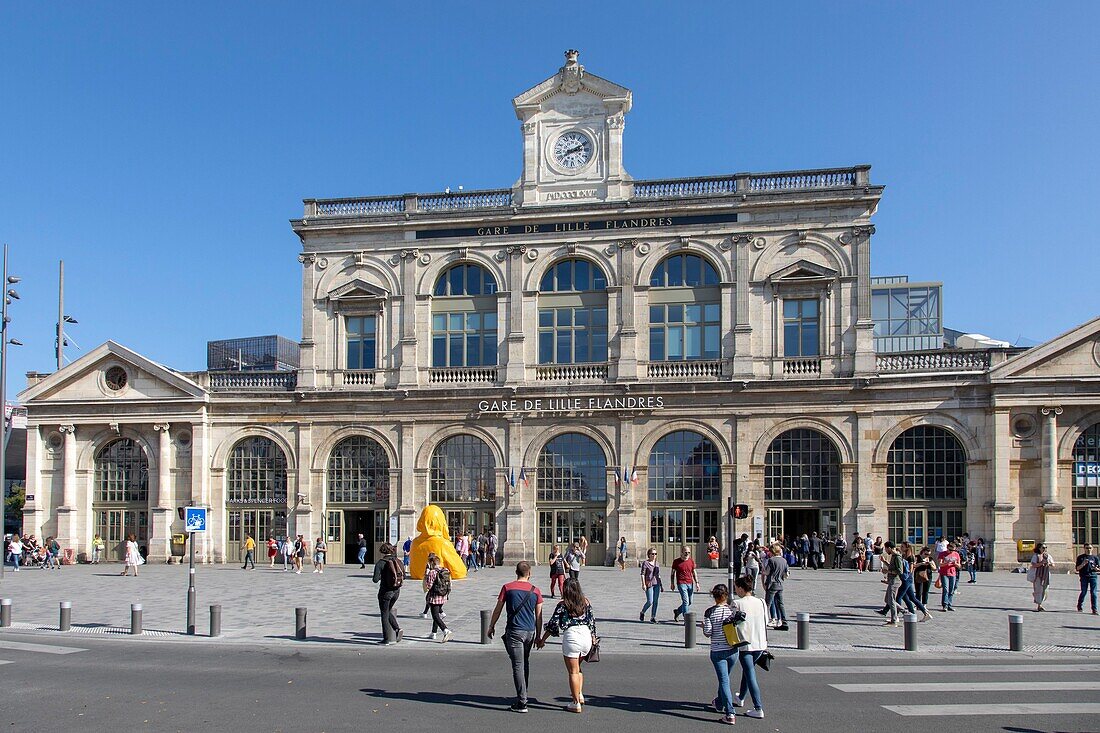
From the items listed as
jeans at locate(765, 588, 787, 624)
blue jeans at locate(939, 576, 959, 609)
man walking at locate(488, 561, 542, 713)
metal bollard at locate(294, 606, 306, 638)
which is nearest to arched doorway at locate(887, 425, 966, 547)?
blue jeans at locate(939, 576, 959, 609)

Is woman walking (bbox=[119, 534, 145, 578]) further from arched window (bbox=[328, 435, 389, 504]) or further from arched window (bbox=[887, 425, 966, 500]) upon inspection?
arched window (bbox=[887, 425, 966, 500])

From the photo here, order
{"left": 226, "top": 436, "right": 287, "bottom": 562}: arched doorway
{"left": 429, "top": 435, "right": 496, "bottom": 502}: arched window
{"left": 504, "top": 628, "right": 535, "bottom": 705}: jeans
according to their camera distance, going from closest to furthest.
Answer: {"left": 504, "top": 628, "right": 535, "bottom": 705}: jeans → {"left": 429, "top": 435, "right": 496, "bottom": 502}: arched window → {"left": 226, "top": 436, "right": 287, "bottom": 562}: arched doorway

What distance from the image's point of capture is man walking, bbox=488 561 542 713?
12.6m

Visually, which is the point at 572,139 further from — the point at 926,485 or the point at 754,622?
the point at 754,622

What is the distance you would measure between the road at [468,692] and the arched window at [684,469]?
A: 20.3 m

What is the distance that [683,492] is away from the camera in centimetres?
3756

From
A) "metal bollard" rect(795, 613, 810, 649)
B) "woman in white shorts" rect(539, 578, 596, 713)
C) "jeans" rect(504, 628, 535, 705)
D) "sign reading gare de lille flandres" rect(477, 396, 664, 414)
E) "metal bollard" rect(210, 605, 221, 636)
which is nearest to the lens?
"woman in white shorts" rect(539, 578, 596, 713)

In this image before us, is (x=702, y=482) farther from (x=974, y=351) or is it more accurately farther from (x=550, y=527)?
(x=974, y=351)

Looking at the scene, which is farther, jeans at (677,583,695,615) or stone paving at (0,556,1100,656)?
jeans at (677,583,695,615)

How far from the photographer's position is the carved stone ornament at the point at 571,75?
39.2 m

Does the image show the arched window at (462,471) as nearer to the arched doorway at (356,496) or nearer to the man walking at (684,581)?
the arched doorway at (356,496)

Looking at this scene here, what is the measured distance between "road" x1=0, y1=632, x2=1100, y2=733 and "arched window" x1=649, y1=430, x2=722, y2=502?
20329mm

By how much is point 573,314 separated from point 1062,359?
17.7 m

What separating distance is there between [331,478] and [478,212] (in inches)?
484
